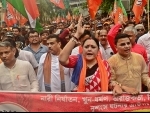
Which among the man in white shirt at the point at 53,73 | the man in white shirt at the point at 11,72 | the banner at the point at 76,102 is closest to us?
the banner at the point at 76,102

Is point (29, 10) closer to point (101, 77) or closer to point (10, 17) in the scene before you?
point (101, 77)

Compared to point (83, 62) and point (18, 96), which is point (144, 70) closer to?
point (83, 62)

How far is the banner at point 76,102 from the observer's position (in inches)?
189

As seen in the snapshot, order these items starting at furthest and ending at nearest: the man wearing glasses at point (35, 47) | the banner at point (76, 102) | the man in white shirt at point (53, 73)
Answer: the man wearing glasses at point (35, 47)
the man in white shirt at point (53, 73)
the banner at point (76, 102)

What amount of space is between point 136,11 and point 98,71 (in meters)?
7.58

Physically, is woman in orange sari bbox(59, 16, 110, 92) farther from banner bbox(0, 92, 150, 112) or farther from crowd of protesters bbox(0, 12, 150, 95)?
banner bbox(0, 92, 150, 112)

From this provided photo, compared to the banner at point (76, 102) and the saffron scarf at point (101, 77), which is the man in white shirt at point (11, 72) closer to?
the banner at point (76, 102)

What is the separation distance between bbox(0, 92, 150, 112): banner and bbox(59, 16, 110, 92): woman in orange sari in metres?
0.12

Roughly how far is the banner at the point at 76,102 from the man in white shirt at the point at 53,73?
3.33 ft

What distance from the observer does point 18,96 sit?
496cm

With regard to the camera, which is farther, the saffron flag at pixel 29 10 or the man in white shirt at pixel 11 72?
the saffron flag at pixel 29 10

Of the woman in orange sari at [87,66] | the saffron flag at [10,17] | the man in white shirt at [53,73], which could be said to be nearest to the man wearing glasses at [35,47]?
the man in white shirt at [53,73]

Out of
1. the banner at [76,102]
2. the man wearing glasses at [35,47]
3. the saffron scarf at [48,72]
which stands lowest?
the banner at [76,102]

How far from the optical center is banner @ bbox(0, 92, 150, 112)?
480 centimetres
